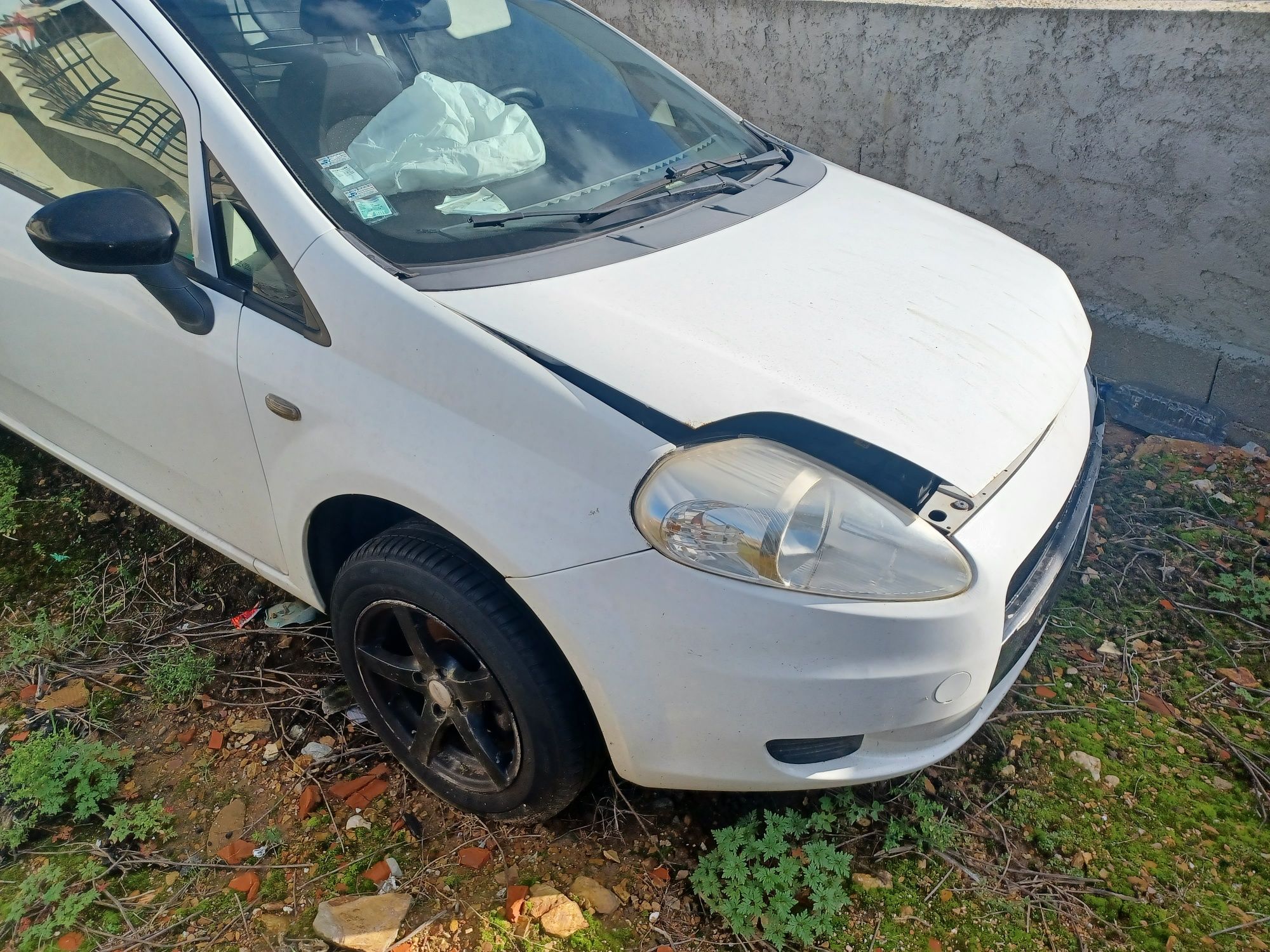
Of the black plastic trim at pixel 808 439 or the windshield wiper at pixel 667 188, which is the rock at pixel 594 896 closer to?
the black plastic trim at pixel 808 439

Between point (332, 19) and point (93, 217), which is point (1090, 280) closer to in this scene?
point (332, 19)

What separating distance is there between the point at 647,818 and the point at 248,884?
2.92 ft

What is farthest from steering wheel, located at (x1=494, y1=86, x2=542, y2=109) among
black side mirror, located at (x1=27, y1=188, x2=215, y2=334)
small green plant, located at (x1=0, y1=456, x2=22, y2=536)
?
small green plant, located at (x1=0, y1=456, x2=22, y2=536)

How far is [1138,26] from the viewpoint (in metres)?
3.35

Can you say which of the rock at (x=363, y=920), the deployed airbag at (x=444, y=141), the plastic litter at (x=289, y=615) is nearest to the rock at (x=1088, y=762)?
the rock at (x=363, y=920)

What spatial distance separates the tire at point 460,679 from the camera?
66.6 inches

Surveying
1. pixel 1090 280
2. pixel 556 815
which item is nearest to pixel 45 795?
pixel 556 815

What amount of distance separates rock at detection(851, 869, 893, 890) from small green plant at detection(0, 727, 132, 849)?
5.81ft

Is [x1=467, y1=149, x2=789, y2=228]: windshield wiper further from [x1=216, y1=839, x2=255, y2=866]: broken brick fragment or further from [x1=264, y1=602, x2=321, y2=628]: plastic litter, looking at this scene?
[x1=216, y1=839, x2=255, y2=866]: broken brick fragment

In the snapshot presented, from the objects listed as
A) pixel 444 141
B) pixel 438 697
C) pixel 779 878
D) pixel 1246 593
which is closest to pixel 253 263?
pixel 444 141

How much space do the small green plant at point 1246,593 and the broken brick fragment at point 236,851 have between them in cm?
281

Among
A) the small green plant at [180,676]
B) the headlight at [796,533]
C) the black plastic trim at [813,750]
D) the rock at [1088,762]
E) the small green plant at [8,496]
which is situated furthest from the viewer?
the small green plant at [8,496]

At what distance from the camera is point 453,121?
83.3 inches

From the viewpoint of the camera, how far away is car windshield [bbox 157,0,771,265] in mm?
1853
